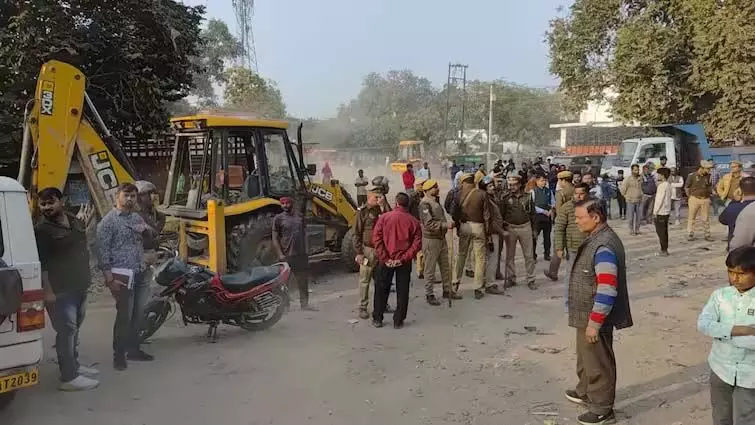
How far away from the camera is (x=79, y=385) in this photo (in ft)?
17.2

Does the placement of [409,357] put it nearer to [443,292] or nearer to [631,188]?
[443,292]

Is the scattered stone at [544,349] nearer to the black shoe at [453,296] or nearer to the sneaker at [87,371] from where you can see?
the black shoe at [453,296]

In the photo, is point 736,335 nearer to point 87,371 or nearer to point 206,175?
point 87,371

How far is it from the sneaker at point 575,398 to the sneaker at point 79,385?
378 centimetres

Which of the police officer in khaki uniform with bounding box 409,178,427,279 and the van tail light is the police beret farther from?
the van tail light

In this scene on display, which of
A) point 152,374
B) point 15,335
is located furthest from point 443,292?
point 15,335

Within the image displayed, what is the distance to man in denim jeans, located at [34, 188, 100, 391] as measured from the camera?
5.05m

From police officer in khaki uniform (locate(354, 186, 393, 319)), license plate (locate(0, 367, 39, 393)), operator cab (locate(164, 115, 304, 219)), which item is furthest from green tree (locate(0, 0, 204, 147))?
license plate (locate(0, 367, 39, 393))

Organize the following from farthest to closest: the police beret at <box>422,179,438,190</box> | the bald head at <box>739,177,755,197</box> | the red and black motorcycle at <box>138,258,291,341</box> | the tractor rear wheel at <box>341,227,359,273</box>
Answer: the tractor rear wheel at <box>341,227,359,273</box>, the police beret at <box>422,179,438,190</box>, the red and black motorcycle at <box>138,258,291,341</box>, the bald head at <box>739,177,755,197</box>

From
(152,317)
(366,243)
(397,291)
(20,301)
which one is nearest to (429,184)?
(366,243)

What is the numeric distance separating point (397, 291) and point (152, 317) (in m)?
2.61

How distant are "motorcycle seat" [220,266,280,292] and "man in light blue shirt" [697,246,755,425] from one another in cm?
441

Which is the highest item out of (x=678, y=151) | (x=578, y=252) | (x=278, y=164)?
(x=678, y=151)

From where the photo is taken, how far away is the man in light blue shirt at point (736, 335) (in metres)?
3.48
